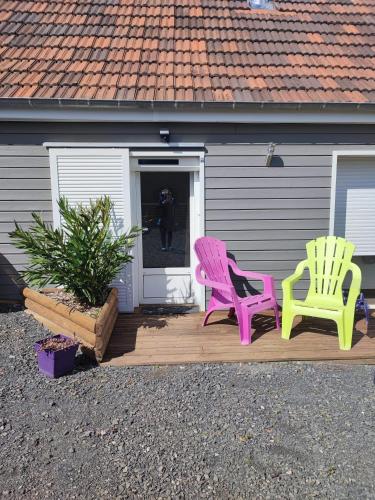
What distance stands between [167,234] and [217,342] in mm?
1703

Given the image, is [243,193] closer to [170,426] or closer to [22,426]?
[170,426]

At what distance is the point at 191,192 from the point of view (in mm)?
5504

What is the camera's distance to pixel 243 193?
210 inches

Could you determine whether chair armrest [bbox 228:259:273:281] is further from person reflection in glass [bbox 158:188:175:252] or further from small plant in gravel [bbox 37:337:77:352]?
small plant in gravel [bbox 37:337:77:352]

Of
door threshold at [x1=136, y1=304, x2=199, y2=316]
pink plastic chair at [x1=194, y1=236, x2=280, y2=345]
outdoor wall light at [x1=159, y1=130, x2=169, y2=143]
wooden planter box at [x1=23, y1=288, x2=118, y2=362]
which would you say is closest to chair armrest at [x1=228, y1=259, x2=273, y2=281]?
pink plastic chair at [x1=194, y1=236, x2=280, y2=345]

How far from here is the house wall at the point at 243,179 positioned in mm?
5141

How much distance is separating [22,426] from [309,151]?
427 centimetres

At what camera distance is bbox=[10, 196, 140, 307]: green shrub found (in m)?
4.44

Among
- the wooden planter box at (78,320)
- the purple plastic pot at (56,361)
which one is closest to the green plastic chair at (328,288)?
the wooden planter box at (78,320)

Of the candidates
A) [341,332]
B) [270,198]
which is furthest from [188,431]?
[270,198]

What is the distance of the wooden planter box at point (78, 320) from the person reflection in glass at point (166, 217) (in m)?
0.99

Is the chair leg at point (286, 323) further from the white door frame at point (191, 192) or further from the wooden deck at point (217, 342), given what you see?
the white door frame at point (191, 192)

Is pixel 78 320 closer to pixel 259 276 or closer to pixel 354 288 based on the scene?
pixel 259 276

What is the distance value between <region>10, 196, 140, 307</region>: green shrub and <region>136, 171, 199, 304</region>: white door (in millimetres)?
901
